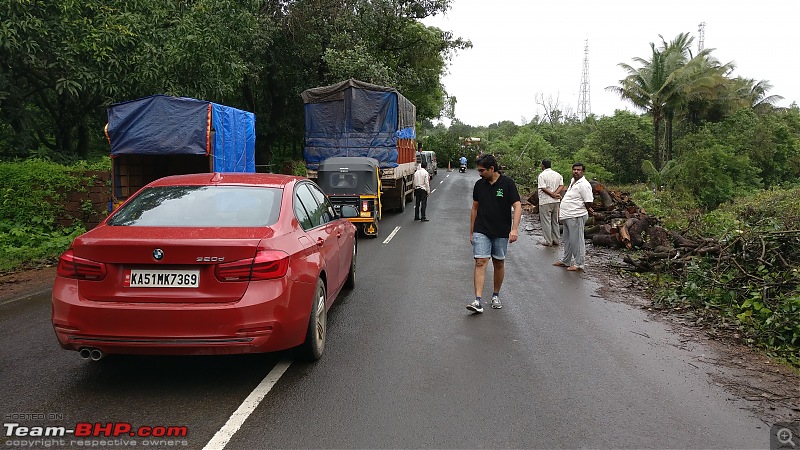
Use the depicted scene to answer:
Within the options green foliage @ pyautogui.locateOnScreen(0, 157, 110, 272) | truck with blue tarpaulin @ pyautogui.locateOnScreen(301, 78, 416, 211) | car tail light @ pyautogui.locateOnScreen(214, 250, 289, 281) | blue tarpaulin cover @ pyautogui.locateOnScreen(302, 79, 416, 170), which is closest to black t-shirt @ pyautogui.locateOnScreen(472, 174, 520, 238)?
car tail light @ pyautogui.locateOnScreen(214, 250, 289, 281)

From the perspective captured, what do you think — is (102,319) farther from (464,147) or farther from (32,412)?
(464,147)

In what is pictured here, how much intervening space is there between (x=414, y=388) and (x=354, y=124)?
12848mm

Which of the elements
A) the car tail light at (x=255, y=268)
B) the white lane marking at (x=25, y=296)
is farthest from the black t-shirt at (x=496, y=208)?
the white lane marking at (x=25, y=296)

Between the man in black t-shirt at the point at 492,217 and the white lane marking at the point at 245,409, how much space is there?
108 inches

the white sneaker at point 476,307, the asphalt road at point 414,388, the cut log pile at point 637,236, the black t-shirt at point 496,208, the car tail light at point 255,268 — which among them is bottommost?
the asphalt road at point 414,388

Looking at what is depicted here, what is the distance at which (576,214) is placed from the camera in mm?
9594

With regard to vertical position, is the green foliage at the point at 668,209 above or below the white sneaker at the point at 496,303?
above

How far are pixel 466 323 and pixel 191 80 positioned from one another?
36.9ft

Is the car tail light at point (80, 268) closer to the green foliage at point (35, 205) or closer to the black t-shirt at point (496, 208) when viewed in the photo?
the black t-shirt at point (496, 208)

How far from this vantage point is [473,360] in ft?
16.6

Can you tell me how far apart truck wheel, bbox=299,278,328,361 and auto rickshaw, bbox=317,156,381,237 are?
7.77 m

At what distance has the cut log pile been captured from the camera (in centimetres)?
884

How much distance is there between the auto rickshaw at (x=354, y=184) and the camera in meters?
12.9

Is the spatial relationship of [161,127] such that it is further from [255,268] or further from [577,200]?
[577,200]
